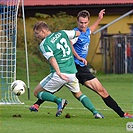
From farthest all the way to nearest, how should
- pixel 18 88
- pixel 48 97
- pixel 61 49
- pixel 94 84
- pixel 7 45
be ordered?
pixel 7 45
pixel 18 88
pixel 94 84
pixel 48 97
pixel 61 49

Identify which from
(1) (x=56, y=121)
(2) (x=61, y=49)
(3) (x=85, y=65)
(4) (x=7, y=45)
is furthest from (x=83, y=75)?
(4) (x=7, y=45)

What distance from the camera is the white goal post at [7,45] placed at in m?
17.3

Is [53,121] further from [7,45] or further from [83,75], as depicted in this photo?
[7,45]

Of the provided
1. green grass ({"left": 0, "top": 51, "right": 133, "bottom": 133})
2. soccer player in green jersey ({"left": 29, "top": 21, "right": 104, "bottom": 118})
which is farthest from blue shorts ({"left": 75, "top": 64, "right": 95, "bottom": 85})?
green grass ({"left": 0, "top": 51, "right": 133, "bottom": 133})

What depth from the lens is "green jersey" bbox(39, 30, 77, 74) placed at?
11.8 m

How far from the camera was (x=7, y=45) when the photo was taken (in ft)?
57.3

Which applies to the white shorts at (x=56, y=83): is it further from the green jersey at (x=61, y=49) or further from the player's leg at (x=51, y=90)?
the green jersey at (x=61, y=49)

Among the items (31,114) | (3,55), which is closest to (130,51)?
(3,55)

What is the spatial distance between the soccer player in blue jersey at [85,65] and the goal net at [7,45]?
187 inches

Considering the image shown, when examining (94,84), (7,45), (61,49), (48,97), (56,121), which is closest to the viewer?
(56,121)

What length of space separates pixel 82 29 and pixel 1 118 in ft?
6.96

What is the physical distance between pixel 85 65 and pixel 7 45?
541 centimetres

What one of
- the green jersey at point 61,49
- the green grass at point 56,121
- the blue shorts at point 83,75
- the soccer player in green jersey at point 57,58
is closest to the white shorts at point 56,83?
the soccer player in green jersey at point 57,58

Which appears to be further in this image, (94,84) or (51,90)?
(94,84)
